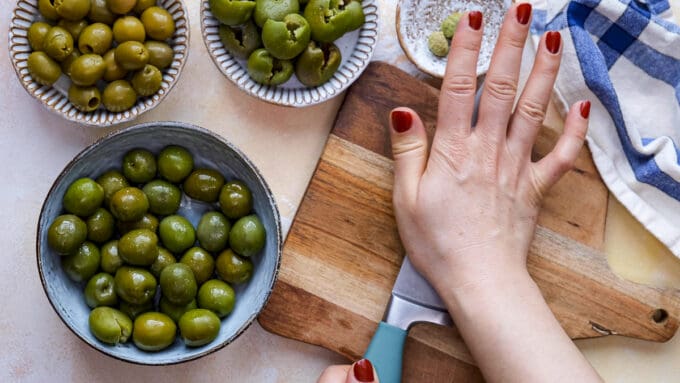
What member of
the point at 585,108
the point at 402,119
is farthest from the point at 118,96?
the point at 585,108

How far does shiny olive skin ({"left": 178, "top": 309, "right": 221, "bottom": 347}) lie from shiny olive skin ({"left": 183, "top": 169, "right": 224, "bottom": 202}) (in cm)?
20

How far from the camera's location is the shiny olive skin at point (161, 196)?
4.59 ft

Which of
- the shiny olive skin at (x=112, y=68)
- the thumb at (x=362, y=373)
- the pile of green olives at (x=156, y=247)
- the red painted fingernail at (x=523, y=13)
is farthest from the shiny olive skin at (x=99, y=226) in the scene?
the red painted fingernail at (x=523, y=13)

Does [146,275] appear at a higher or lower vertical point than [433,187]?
lower

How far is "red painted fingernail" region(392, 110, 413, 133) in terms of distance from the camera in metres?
1.42

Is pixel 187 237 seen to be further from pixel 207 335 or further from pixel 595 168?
pixel 595 168

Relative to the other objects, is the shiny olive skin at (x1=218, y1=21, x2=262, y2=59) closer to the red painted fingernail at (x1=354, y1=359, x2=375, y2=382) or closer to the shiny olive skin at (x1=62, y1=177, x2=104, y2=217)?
the shiny olive skin at (x1=62, y1=177, x2=104, y2=217)

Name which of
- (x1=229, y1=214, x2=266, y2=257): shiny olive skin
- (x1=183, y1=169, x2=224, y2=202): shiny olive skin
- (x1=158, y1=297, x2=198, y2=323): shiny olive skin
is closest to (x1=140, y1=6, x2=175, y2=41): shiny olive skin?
(x1=183, y1=169, x2=224, y2=202): shiny olive skin

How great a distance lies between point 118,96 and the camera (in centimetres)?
140

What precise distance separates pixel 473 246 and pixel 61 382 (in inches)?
30.9

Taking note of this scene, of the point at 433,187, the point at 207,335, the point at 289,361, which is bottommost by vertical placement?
the point at 289,361

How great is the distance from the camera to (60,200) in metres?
1.36

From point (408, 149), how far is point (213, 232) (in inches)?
14.3

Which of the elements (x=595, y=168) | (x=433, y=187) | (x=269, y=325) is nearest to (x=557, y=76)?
(x=595, y=168)
